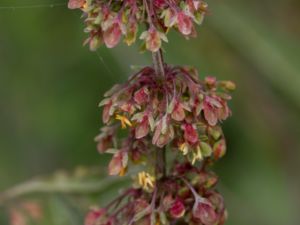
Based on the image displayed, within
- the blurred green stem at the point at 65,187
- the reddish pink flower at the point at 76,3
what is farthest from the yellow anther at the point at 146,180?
the blurred green stem at the point at 65,187

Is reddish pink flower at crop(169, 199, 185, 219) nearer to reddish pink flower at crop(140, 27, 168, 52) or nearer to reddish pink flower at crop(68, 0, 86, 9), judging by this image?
reddish pink flower at crop(140, 27, 168, 52)

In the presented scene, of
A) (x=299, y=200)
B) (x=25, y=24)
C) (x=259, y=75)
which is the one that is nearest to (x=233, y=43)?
(x=259, y=75)

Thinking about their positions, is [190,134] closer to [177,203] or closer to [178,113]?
[178,113]

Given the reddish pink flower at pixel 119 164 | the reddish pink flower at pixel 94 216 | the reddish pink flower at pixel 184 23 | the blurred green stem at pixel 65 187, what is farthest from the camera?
the blurred green stem at pixel 65 187

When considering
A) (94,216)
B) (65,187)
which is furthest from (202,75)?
(94,216)

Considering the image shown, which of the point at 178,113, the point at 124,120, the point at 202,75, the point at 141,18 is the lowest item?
the point at 178,113

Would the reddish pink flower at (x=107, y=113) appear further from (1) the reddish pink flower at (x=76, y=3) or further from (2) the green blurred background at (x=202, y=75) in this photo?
(2) the green blurred background at (x=202, y=75)
